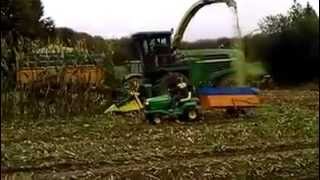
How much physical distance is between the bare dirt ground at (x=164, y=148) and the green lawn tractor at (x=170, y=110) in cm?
15

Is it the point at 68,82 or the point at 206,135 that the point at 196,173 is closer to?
the point at 206,135

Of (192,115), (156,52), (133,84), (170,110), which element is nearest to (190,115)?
(192,115)

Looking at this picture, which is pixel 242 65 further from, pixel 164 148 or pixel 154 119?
pixel 154 119

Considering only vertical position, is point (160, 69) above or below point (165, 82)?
above

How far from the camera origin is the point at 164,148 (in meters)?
5.31

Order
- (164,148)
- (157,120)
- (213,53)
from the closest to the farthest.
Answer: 1. (213,53)
2. (164,148)
3. (157,120)

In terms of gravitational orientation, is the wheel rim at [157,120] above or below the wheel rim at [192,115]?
below

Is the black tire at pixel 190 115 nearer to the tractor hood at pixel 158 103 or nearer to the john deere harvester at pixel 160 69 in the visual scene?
the tractor hood at pixel 158 103

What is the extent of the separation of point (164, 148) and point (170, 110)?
2479 millimetres

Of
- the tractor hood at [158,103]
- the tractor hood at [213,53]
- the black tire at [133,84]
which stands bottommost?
the tractor hood at [158,103]

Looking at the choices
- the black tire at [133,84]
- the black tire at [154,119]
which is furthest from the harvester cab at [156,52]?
the black tire at [154,119]

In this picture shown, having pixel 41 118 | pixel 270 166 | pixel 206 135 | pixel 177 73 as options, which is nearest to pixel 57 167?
pixel 270 166

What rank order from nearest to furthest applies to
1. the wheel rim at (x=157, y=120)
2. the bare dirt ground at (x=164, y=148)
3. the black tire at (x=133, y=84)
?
1. the bare dirt ground at (x=164, y=148)
2. the wheel rim at (x=157, y=120)
3. the black tire at (x=133, y=84)

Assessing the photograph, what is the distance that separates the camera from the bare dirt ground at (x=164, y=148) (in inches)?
162
